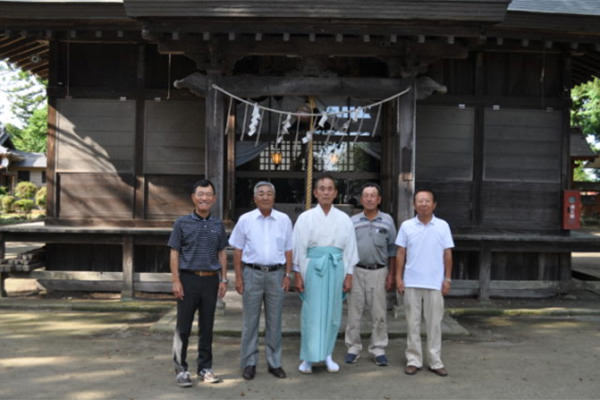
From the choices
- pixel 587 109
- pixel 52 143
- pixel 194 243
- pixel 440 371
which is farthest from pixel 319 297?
pixel 587 109

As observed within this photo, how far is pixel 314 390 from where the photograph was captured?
471cm

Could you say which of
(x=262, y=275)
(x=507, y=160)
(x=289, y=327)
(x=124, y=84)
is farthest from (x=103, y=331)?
(x=507, y=160)

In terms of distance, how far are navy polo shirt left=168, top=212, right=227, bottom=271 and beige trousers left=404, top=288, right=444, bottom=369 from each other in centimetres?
199

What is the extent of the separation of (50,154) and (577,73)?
991 centimetres

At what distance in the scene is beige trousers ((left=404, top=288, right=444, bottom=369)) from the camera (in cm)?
514

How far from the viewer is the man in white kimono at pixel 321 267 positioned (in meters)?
5.02

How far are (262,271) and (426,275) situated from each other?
1.62 metres

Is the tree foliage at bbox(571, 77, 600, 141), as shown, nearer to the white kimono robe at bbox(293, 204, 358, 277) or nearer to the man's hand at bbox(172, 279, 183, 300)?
the white kimono robe at bbox(293, 204, 358, 277)

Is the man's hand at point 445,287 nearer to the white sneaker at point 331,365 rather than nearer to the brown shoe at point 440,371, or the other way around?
the brown shoe at point 440,371

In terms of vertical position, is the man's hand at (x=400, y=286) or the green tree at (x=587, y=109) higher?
the green tree at (x=587, y=109)

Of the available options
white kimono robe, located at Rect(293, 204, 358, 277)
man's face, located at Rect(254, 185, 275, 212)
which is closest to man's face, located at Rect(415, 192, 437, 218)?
white kimono robe, located at Rect(293, 204, 358, 277)

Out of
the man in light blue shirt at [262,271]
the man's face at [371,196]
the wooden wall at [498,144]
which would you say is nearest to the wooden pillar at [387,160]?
the wooden wall at [498,144]

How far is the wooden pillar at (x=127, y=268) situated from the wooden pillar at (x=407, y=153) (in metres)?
4.37

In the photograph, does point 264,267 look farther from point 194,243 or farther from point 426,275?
point 426,275
